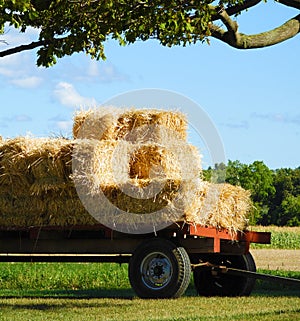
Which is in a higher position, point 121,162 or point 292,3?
point 292,3

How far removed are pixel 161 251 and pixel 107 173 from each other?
4.79 feet

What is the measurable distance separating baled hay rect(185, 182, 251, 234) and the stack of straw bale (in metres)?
0.01

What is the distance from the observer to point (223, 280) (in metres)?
15.0

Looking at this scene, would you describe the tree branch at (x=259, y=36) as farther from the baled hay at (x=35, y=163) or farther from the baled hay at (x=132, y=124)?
the baled hay at (x=35, y=163)

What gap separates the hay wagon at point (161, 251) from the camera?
42.3 feet

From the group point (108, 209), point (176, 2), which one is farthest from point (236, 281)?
point (176, 2)

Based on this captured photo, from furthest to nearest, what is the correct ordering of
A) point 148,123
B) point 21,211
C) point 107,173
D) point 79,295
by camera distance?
1. point 79,295
2. point 148,123
3. point 21,211
4. point 107,173

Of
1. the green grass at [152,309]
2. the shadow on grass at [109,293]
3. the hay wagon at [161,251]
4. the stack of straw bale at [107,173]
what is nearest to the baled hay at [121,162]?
the stack of straw bale at [107,173]

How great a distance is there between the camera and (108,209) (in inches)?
497

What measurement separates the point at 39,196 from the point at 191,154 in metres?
2.46

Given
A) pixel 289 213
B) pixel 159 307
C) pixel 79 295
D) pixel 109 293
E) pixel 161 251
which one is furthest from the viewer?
pixel 289 213

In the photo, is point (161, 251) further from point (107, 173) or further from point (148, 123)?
point (148, 123)

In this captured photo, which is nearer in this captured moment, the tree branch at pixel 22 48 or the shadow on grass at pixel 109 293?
the shadow on grass at pixel 109 293

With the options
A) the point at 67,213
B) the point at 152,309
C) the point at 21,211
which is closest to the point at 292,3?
the point at 67,213
